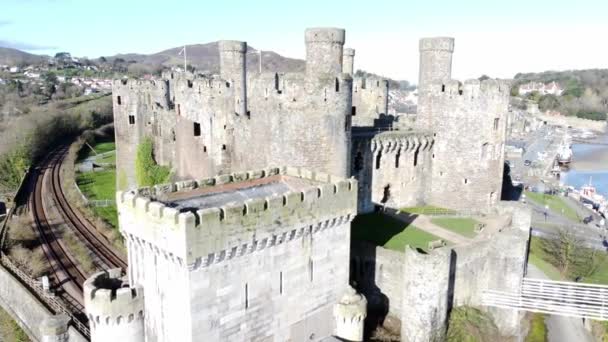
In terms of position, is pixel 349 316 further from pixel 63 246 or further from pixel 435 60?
pixel 63 246

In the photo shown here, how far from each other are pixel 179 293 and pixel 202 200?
2.88 m

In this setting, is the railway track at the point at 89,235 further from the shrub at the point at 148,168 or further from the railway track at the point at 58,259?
the shrub at the point at 148,168

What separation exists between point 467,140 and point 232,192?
43.5ft

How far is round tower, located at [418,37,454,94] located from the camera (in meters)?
24.8

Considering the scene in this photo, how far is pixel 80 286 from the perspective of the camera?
22.4 meters

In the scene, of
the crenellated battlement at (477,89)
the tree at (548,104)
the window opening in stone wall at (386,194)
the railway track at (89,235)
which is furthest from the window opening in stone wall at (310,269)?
the tree at (548,104)

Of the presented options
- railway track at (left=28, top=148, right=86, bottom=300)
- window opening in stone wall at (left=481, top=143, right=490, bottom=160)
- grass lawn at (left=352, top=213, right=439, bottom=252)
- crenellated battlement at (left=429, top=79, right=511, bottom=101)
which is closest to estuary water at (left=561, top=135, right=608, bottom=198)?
window opening in stone wall at (left=481, top=143, right=490, bottom=160)

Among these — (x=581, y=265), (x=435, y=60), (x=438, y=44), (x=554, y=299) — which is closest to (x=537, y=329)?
(x=554, y=299)

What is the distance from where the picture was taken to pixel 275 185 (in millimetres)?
15336

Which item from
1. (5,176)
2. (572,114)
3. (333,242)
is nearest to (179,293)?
(333,242)

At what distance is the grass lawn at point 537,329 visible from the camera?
19969 millimetres

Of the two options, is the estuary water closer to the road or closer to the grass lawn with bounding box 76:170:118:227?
the road

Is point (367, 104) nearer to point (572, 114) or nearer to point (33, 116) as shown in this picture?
point (33, 116)

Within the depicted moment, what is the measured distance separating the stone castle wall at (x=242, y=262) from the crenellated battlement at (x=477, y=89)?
35.8 feet
